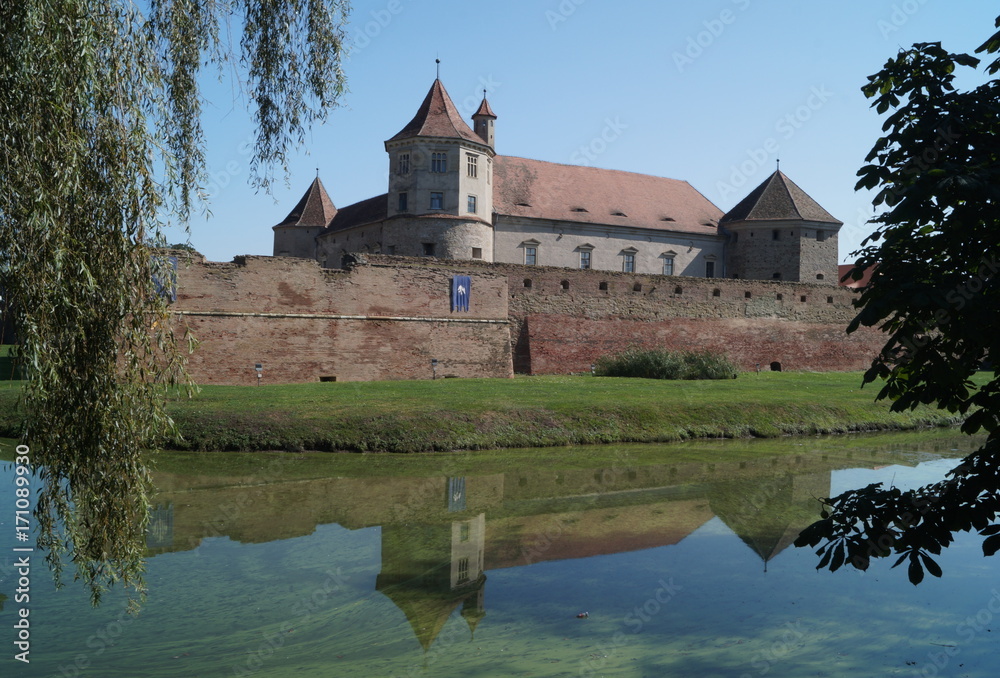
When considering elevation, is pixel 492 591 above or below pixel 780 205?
below

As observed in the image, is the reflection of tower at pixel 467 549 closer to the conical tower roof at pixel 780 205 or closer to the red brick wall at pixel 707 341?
the red brick wall at pixel 707 341

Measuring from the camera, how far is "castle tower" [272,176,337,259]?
45750mm

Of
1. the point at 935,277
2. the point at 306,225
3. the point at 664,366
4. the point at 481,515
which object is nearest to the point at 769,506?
the point at 481,515

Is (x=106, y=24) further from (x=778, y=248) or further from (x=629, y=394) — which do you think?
(x=778, y=248)

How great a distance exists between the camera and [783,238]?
42.2 meters

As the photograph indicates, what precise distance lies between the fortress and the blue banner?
0.14ft

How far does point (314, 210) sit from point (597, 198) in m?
16.2

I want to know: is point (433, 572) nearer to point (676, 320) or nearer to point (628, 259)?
point (676, 320)

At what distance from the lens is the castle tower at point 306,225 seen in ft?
150

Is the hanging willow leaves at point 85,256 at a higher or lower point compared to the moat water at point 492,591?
higher

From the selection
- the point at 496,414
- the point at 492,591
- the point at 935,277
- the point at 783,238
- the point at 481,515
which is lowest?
the point at 492,591

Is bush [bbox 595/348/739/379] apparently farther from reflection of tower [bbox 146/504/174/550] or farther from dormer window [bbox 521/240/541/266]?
reflection of tower [bbox 146/504/174/550]

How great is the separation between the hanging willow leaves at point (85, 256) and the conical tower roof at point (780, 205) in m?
40.1

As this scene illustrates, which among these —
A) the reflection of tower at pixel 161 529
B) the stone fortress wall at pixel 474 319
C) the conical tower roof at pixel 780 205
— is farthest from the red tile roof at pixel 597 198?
the reflection of tower at pixel 161 529
